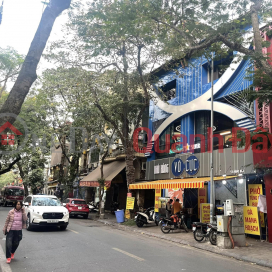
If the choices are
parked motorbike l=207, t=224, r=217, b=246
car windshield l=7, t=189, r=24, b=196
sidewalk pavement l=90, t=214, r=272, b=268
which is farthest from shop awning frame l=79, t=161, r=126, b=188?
car windshield l=7, t=189, r=24, b=196

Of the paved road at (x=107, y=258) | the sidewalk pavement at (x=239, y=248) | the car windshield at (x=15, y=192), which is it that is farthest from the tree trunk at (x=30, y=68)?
the car windshield at (x=15, y=192)

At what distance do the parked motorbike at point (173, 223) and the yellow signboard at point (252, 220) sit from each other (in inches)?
123

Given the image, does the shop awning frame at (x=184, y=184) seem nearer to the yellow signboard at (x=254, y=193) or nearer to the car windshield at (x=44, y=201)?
the yellow signboard at (x=254, y=193)

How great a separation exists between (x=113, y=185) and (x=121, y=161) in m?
5.25

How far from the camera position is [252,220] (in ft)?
39.4

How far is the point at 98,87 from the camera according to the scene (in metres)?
18.1

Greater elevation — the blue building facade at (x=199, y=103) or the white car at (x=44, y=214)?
the blue building facade at (x=199, y=103)

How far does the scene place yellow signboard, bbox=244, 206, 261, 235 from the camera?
11.8m

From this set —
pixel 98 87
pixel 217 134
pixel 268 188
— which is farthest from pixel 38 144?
pixel 268 188

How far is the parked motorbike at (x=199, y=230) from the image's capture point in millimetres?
11305

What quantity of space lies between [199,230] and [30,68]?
9.55 metres

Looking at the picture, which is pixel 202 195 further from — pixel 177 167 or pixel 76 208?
pixel 76 208

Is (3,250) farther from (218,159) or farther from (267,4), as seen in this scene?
(267,4)

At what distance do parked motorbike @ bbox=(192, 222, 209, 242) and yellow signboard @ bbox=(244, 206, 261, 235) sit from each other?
6.92 ft
